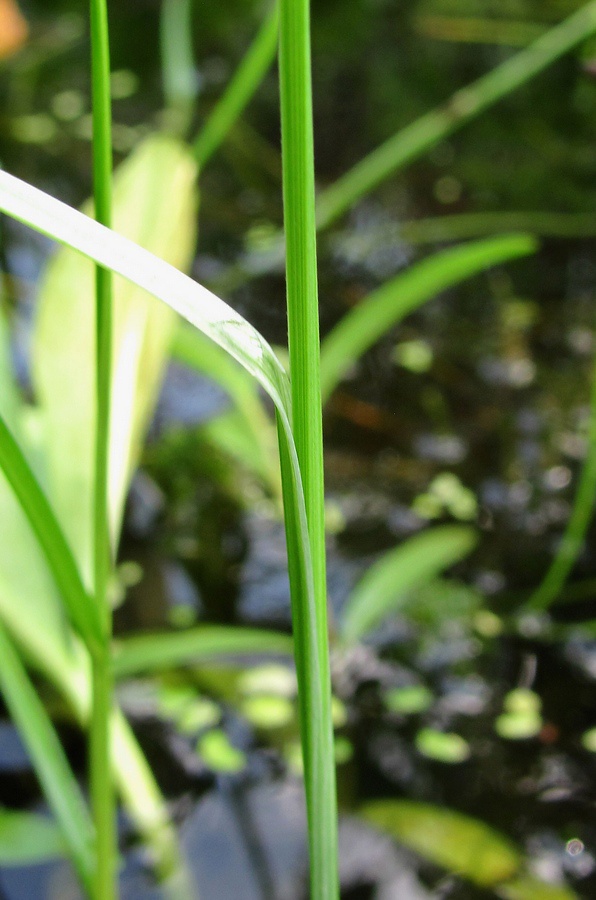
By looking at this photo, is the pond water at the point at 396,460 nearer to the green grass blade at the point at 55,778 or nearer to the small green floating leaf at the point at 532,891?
the small green floating leaf at the point at 532,891

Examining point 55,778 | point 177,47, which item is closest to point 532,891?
point 55,778

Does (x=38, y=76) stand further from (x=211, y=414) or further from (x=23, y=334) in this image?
(x=211, y=414)

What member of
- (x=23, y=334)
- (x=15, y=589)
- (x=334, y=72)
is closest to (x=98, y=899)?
(x=15, y=589)

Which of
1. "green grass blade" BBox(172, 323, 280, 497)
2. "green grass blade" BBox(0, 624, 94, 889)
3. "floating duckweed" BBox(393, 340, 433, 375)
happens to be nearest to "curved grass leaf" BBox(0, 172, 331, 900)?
"green grass blade" BBox(0, 624, 94, 889)

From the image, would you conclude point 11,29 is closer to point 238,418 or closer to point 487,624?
point 238,418

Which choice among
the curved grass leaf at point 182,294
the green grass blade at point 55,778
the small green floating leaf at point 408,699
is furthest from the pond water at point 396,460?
the curved grass leaf at point 182,294
